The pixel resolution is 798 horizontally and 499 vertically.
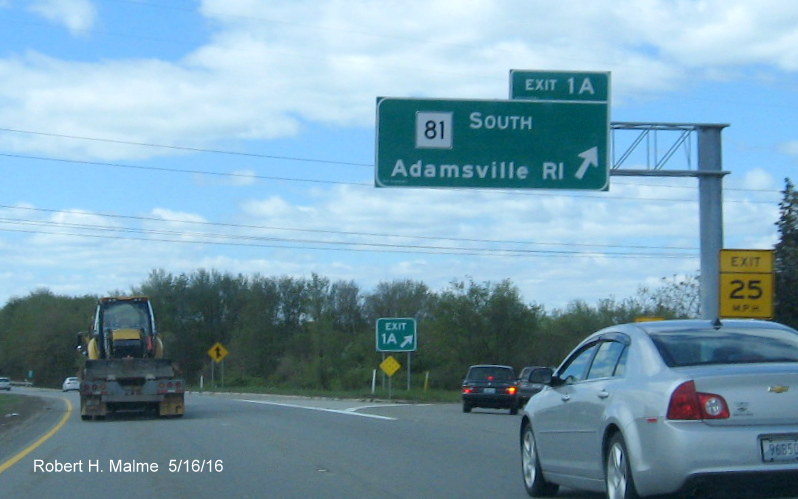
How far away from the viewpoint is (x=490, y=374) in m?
32.4

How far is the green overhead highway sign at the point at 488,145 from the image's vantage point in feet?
64.2

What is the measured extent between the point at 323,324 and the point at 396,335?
115 ft

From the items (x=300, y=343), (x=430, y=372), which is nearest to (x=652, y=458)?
(x=430, y=372)

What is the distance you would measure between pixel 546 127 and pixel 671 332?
1104 cm

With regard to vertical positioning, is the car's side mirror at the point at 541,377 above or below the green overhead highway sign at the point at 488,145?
below

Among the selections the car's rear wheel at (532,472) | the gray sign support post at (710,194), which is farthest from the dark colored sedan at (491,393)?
the car's rear wheel at (532,472)

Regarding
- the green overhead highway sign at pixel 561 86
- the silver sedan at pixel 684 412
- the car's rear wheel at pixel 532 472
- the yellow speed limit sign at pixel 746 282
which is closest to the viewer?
the silver sedan at pixel 684 412

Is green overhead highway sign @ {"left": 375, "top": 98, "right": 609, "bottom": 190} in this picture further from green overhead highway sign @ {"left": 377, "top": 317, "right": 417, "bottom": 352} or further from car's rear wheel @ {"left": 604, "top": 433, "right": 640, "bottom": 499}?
green overhead highway sign @ {"left": 377, "top": 317, "right": 417, "bottom": 352}

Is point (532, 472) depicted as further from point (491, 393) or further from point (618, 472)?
point (491, 393)

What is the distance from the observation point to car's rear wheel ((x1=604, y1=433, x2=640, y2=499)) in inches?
339

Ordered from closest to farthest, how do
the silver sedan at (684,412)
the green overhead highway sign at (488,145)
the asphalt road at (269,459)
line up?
the silver sedan at (684,412) → the asphalt road at (269,459) → the green overhead highway sign at (488,145)

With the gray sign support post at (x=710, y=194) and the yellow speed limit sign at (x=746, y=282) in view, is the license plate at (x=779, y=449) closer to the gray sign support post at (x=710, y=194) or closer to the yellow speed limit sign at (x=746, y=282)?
the yellow speed limit sign at (x=746, y=282)

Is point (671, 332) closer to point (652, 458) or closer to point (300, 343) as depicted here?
point (652, 458)

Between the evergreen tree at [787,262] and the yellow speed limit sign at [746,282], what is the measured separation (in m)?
2.96
